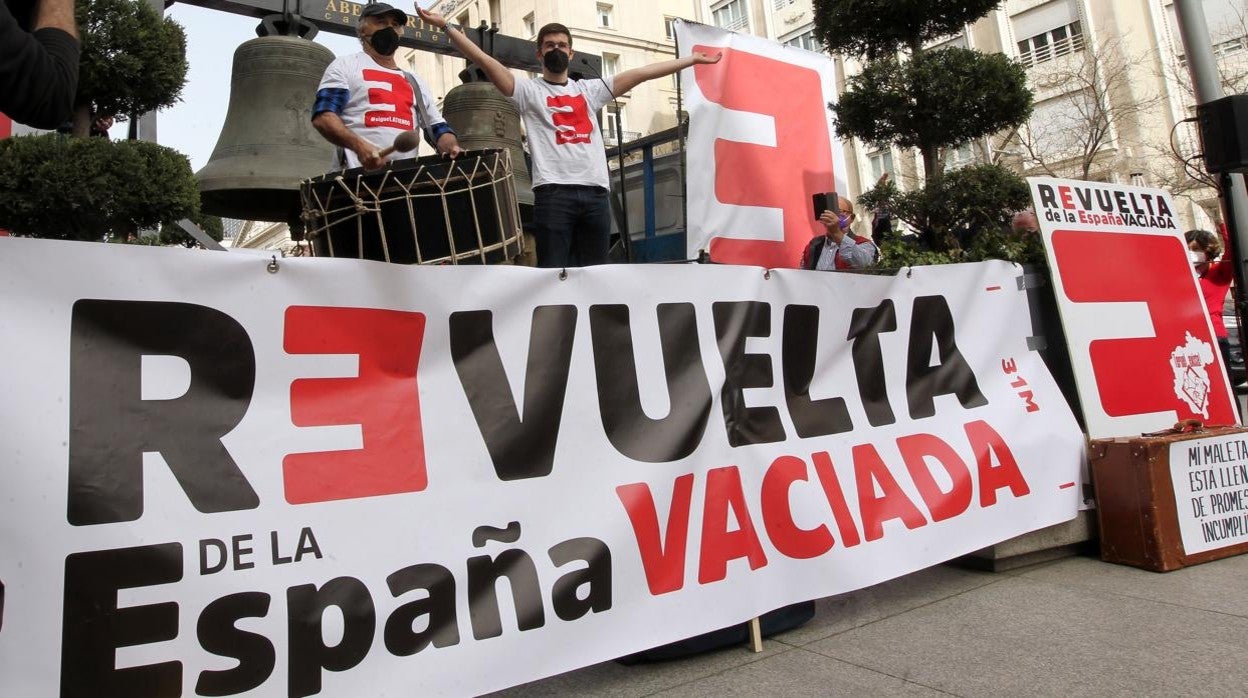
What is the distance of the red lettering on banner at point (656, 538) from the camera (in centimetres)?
260

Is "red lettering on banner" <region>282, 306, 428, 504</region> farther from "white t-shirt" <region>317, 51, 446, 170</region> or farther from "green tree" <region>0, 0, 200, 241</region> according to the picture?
"green tree" <region>0, 0, 200, 241</region>

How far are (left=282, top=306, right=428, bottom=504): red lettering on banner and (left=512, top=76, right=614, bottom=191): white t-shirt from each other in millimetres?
1659

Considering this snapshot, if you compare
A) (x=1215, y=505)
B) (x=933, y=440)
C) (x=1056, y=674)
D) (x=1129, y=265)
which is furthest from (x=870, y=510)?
(x=1129, y=265)

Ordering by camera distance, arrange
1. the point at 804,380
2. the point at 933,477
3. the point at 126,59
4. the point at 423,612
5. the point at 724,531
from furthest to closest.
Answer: the point at 126,59 → the point at 933,477 → the point at 804,380 → the point at 724,531 → the point at 423,612

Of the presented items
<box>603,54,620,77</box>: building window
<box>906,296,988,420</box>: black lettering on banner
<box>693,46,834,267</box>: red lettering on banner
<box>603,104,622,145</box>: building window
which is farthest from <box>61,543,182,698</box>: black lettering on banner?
<box>603,54,620,77</box>: building window

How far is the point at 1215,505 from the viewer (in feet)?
12.3

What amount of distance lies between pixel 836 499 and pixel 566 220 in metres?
1.73

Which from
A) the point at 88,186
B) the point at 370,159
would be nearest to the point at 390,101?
the point at 370,159

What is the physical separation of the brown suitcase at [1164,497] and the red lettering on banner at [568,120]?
276 cm

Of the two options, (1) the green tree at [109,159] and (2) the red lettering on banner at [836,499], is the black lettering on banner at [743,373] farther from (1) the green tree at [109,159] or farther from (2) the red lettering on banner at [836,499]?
(1) the green tree at [109,159]

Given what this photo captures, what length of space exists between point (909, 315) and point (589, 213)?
1.50 metres

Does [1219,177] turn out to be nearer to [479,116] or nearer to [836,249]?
[836,249]

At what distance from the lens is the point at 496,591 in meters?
2.32

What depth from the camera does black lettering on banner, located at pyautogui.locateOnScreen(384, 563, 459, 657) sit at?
2.16 m
